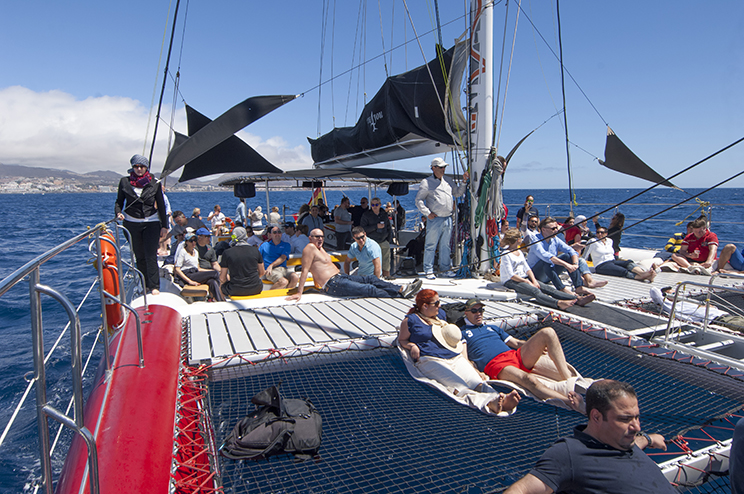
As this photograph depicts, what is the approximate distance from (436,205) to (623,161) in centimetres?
376

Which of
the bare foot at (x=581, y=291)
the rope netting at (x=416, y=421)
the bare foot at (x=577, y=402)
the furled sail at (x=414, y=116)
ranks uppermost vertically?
the furled sail at (x=414, y=116)

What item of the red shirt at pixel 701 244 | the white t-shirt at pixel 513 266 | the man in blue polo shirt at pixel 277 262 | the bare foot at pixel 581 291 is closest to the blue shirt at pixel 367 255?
the man in blue polo shirt at pixel 277 262

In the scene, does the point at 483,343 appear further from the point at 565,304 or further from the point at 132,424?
the point at 132,424

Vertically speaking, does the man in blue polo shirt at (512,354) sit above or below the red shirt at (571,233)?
below

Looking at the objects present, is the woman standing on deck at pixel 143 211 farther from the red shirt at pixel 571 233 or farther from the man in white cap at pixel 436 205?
the red shirt at pixel 571 233

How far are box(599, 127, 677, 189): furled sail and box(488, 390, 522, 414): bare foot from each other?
19.5 feet

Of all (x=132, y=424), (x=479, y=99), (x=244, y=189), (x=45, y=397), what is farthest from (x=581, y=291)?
(x=244, y=189)

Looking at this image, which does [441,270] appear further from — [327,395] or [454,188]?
[327,395]

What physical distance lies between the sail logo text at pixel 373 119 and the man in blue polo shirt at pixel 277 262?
2.99 metres

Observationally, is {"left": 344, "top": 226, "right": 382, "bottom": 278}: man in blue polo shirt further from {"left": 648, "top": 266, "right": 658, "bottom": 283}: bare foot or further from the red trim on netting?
{"left": 648, "top": 266, "right": 658, "bottom": 283}: bare foot

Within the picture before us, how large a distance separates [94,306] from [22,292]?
8.93ft

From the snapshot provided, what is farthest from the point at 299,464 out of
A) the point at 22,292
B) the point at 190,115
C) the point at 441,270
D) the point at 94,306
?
the point at 22,292

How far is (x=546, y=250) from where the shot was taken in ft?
19.4

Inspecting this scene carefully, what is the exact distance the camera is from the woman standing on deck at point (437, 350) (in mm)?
3408
